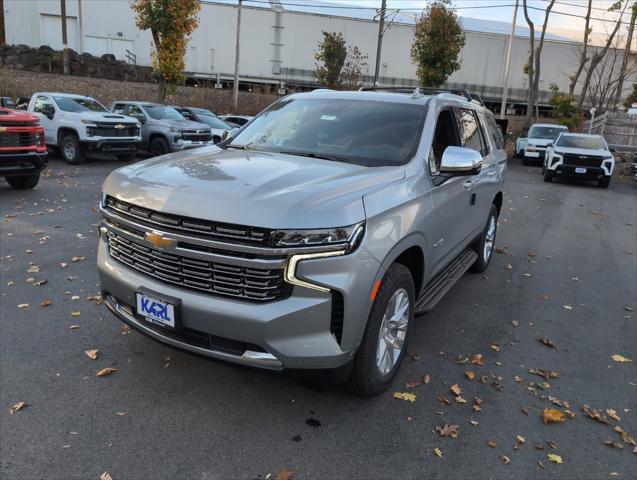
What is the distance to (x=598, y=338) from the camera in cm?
486

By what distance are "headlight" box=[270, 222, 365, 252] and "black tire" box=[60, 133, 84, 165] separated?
13.4 metres

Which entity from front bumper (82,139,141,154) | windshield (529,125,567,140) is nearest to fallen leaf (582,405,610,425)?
front bumper (82,139,141,154)

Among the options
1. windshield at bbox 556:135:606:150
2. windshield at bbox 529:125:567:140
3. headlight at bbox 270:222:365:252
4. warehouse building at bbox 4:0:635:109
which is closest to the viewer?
headlight at bbox 270:222:365:252

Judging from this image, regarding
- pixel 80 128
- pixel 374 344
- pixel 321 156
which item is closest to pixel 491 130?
pixel 321 156

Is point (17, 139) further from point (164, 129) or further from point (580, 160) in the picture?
point (580, 160)

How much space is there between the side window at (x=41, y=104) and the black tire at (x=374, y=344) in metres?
14.4

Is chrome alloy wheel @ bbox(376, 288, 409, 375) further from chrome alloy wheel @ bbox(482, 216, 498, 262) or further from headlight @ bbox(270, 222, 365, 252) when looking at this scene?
chrome alloy wheel @ bbox(482, 216, 498, 262)

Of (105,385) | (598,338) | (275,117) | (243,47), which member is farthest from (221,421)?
(243,47)

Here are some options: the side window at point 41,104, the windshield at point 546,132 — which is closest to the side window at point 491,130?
the side window at point 41,104

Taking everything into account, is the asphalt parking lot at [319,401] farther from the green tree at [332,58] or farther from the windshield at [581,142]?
the green tree at [332,58]

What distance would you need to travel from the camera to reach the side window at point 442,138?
13.6ft

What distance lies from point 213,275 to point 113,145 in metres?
12.9

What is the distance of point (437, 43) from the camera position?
85.0 feet

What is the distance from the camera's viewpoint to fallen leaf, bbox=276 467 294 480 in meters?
2.79
